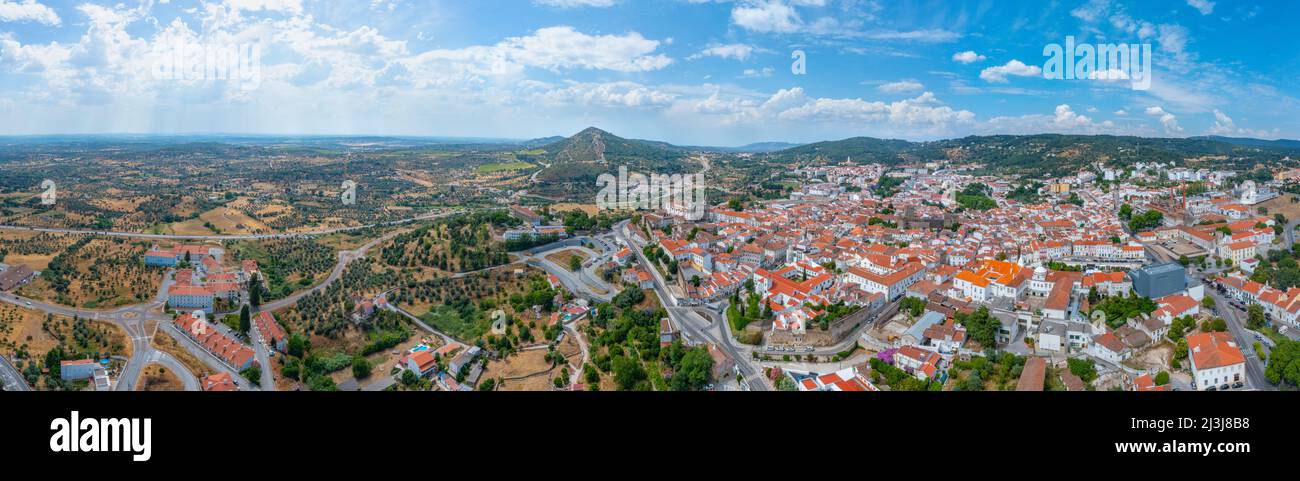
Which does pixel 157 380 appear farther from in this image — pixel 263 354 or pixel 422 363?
pixel 422 363

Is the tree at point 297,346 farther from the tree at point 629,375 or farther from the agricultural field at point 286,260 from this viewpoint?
the tree at point 629,375

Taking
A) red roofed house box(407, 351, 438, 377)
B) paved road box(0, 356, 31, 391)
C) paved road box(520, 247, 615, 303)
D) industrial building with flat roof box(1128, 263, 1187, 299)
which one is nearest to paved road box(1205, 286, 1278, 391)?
industrial building with flat roof box(1128, 263, 1187, 299)

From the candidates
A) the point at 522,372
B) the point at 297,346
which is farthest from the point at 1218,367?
the point at 297,346

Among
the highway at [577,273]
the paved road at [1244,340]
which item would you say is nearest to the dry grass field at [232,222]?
the highway at [577,273]

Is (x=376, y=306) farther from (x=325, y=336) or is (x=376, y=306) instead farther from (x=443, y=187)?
(x=443, y=187)

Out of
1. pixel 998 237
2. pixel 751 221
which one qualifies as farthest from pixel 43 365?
pixel 998 237
